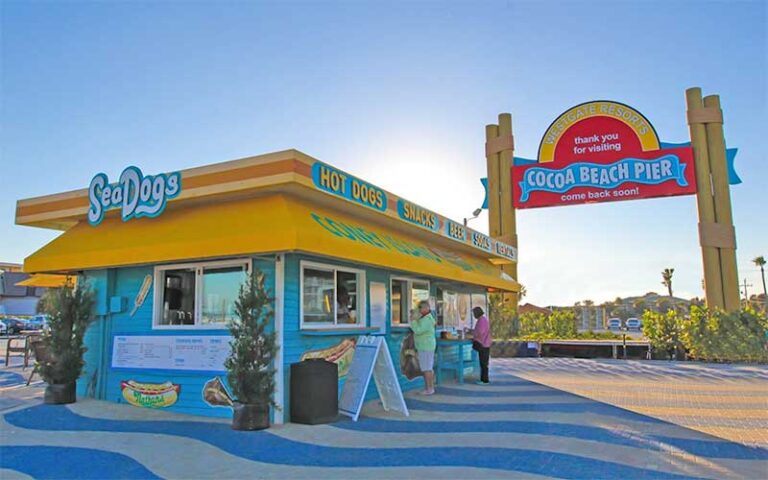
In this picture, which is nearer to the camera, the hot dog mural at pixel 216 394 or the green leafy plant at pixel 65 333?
the hot dog mural at pixel 216 394

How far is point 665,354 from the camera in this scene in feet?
56.4

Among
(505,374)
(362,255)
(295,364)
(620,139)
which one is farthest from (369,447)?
(620,139)

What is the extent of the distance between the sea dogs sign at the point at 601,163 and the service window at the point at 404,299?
11.8 m

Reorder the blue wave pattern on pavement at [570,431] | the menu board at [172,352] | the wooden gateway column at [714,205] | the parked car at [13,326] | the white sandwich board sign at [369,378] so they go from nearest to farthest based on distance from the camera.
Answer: the blue wave pattern on pavement at [570,431] → the menu board at [172,352] → the white sandwich board sign at [369,378] → the wooden gateway column at [714,205] → the parked car at [13,326]

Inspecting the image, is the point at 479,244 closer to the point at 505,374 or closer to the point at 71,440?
the point at 505,374

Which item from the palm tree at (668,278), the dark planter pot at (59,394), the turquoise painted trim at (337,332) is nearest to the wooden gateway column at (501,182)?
the turquoise painted trim at (337,332)

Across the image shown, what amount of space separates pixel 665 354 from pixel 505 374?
669cm

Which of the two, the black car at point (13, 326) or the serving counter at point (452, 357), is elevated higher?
the black car at point (13, 326)

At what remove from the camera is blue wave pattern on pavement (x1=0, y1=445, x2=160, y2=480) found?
5.39 metres

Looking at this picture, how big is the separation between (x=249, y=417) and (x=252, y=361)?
0.72 meters

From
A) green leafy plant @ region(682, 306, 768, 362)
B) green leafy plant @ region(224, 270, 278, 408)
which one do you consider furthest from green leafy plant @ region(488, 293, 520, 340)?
green leafy plant @ region(224, 270, 278, 408)

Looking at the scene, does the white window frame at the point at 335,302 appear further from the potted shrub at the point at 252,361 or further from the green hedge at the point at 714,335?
the green hedge at the point at 714,335

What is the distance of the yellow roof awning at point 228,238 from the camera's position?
7.27 meters

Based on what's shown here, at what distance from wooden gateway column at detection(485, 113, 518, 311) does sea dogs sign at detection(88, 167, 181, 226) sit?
1618cm
